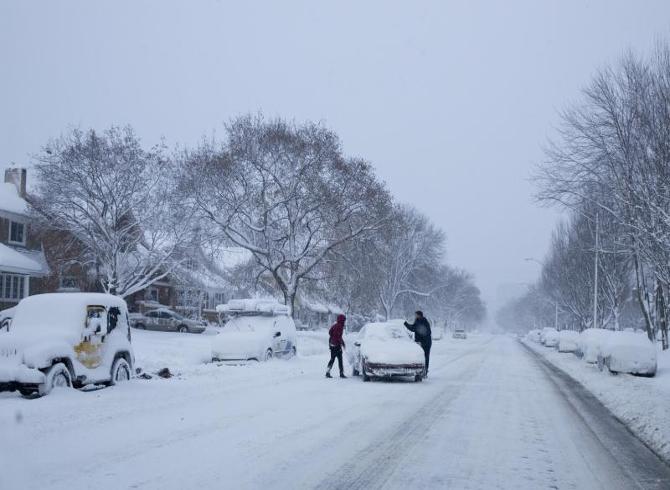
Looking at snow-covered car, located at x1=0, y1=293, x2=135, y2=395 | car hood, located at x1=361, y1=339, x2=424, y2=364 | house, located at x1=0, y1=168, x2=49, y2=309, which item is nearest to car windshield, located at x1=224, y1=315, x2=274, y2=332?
car hood, located at x1=361, y1=339, x2=424, y2=364

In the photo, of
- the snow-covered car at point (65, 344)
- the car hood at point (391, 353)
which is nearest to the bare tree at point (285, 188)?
the car hood at point (391, 353)

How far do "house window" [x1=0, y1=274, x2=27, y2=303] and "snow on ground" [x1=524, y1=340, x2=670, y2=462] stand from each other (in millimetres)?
29542

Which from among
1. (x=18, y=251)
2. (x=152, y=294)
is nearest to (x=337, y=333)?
(x=18, y=251)

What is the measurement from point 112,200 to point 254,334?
55.0 feet

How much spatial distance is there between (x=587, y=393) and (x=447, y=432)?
9.30m

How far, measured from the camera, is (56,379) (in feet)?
40.6

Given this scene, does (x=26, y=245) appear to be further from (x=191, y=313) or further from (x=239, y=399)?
(x=239, y=399)

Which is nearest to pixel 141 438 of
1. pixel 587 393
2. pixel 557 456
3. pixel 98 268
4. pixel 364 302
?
pixel 557 456

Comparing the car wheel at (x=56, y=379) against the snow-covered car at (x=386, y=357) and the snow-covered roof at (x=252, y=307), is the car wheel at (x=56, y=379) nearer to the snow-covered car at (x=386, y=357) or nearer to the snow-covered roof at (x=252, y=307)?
the snow-covered car at (x=386, y=357)

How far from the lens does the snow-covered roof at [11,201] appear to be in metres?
39.2

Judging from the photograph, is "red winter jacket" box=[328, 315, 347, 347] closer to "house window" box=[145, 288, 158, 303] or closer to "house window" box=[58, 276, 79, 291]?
"house window" box=[58, 276, 79, 291]

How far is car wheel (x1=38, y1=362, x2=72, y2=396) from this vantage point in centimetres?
1179

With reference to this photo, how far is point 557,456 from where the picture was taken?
8492mm

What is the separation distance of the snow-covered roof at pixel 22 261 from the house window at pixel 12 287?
3.20 ft
